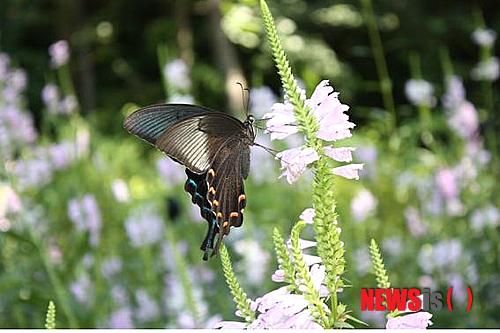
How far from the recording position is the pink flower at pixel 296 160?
85 centimetres

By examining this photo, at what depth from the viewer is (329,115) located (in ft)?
2.87

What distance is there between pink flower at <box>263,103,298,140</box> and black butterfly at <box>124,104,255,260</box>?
0.91 feet

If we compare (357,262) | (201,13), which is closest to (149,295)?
(357,262)

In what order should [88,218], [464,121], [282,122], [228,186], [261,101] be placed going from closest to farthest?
[282,122] < [228,186] < [88,218] < [261,101] < [464,121]

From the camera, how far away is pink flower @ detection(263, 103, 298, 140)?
2.93ft

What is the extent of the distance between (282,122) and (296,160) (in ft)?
0.18

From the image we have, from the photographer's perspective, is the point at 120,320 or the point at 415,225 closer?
the point at 120,320

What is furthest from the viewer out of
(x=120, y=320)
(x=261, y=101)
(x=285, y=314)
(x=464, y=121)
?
(x=464, y=121)

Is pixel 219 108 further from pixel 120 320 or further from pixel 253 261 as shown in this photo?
pixel 120 320

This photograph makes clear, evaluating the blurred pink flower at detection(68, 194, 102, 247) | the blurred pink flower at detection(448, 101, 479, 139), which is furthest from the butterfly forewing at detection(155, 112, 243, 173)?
the blurred pink flower at detection(448, 101, 479, 139)

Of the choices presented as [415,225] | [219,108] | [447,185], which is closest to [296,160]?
[447,185]

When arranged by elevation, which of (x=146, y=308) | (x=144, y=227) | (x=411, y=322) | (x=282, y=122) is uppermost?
(x=282, y=122)

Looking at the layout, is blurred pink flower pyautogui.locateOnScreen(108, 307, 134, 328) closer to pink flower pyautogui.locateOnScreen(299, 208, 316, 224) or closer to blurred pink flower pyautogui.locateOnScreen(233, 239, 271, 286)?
blurred pink flower pyautogui.locateOnScreen(233, 239, 271, 286)

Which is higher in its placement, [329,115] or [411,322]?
[329,115]
